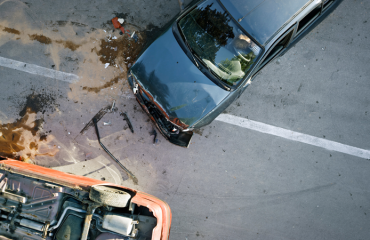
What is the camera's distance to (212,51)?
321cm

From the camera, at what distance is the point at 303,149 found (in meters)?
4.18

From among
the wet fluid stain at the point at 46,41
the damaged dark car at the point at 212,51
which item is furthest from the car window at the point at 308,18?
the wet fluid stain at the point at 46,41

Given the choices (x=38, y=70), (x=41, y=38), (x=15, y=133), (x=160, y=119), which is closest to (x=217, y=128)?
(x=160, y=119)

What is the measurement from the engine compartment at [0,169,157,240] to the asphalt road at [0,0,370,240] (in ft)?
2.84

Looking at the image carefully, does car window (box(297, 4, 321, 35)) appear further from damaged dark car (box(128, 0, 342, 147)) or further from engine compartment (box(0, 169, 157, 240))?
engine compartment (box(0, 169, 157, 240))

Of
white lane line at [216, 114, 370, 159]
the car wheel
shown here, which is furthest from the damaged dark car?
the car wheel

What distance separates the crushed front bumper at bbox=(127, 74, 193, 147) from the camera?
347 centimetres

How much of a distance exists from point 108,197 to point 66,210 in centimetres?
80

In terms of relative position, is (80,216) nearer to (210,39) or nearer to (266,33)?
(210,39)

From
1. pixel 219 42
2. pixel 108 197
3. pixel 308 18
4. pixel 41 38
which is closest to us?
pixel 108 197

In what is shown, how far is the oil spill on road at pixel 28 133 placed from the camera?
13.5 feet

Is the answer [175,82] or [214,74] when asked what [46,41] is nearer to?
[175,82]

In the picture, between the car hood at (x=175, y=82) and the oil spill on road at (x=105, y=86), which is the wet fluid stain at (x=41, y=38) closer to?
the oil spill on road at (x=105, y=86)

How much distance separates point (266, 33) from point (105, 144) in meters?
3.36
